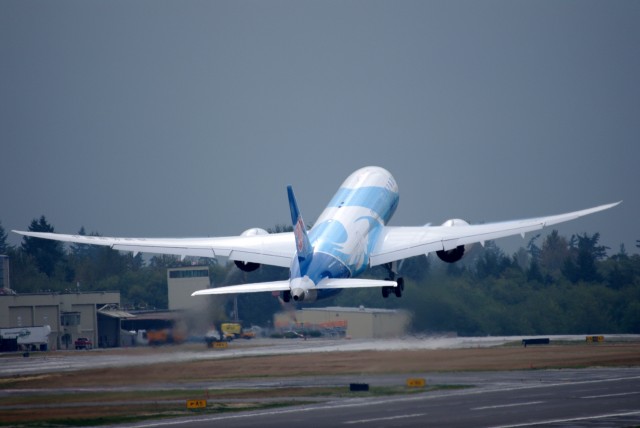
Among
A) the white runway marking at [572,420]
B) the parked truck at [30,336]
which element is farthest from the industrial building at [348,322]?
the white runway marking at [572,420]

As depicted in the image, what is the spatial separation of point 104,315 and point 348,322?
76.4ft

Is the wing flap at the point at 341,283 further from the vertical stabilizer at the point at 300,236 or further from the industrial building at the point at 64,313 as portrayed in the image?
the industrial building at the point at 64,313

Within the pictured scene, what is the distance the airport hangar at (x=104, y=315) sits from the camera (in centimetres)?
7694

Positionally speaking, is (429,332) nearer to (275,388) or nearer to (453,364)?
(453,364)

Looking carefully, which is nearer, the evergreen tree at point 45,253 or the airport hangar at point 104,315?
the airport hangar at point 104,315

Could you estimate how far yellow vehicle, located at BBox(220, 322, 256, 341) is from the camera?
71000mm

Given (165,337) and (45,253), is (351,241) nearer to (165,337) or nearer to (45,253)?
(165,337)

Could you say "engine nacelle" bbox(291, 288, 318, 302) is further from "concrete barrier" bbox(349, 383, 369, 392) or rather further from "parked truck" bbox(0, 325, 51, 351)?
"parked truck" bbox(0, 325, 51, 351)

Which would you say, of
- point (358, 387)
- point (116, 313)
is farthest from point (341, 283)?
point (116, 313)

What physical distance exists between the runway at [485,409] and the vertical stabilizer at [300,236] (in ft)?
30.3

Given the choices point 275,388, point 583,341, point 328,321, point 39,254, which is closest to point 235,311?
point 328,321

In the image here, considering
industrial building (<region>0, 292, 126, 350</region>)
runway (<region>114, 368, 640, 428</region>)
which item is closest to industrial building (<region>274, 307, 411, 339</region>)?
runway (<region>114, 368, 640, 428</region>)

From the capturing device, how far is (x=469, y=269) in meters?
87.6

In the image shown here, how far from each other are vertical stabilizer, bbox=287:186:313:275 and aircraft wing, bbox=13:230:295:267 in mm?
6555
